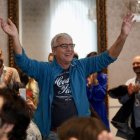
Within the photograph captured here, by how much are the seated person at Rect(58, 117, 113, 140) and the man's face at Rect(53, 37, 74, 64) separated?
1.55 meters

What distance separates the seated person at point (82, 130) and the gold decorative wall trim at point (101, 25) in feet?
13.6

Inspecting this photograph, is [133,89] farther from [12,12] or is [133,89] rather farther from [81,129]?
[81,129]

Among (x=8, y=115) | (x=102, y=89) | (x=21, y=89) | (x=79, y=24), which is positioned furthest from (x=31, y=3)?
(x=8, y=115)

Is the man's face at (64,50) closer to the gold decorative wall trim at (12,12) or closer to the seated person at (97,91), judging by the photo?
the seated person at (97,91)

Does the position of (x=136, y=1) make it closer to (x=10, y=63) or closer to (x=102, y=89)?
(x=102, y=89)

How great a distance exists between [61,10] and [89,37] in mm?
506

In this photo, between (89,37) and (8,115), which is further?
(89,37)

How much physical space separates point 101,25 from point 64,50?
8.61 ft

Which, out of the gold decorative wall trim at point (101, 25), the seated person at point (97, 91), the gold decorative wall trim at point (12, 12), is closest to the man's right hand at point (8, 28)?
the seated person at point (97, 91)

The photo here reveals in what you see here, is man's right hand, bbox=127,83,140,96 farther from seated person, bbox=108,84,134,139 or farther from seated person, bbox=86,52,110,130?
seated person, bbox=86,52,110,130

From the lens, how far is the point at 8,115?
6.07ft

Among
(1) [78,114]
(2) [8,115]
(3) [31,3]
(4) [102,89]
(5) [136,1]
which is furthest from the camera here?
(5) [136,1]

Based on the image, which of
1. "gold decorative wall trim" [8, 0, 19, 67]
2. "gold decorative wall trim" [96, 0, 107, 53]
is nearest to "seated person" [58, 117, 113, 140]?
"gold decorative wall trim" [8, 0, 19, 67]

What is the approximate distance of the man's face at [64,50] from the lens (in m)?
3.17
